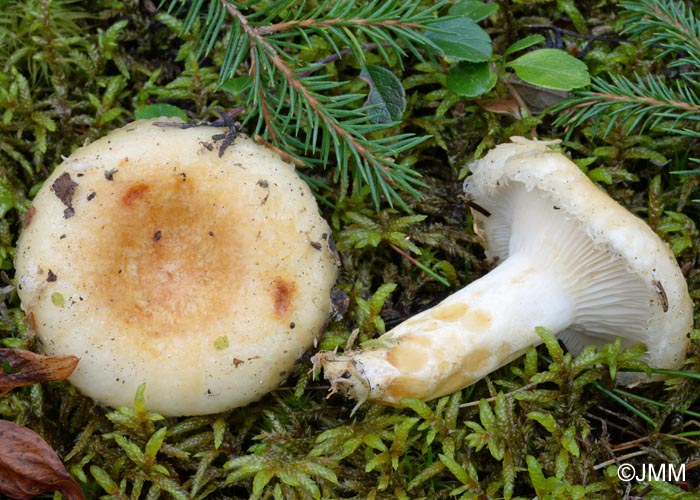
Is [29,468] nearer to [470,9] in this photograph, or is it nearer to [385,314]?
[385,314]

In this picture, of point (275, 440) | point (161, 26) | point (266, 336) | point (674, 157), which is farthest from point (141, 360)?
point (674, 157)

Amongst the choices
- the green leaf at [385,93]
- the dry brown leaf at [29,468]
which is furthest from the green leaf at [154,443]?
the green leaf at [385,93]

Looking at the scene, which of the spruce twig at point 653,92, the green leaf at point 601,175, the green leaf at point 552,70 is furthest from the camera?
the green leaf at point 601,175

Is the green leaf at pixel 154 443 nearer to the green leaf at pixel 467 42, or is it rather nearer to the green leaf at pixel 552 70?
the green leaf at pixel 467 42

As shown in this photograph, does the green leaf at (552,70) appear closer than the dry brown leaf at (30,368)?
No

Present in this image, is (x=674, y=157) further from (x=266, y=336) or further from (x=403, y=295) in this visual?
(x=266, y=336)

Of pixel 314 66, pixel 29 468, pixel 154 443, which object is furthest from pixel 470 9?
pixel 29 468

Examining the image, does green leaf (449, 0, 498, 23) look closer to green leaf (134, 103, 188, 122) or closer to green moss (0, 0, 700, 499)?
green moss (0, 0, 700, 499)
